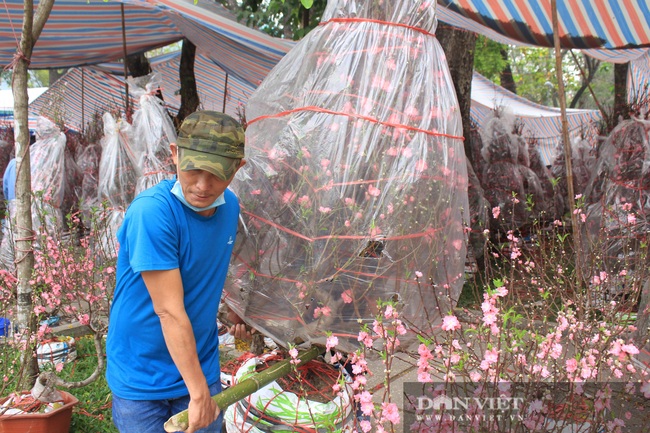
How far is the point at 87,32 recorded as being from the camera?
6.33 meters

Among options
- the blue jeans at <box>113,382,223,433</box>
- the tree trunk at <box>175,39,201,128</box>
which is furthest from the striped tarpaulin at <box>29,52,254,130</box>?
the blue jeans at <box>113,382,223,433</box>

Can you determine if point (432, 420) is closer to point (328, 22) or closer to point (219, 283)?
point (219, 283)

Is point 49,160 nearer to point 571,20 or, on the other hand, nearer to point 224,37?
point 224,37

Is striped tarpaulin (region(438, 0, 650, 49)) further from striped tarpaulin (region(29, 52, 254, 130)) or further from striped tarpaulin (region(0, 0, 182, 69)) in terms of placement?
striped tarpaulin (region(29, 52, 254, 130))

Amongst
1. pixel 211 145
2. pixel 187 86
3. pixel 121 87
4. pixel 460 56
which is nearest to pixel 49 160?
pixel 187 86

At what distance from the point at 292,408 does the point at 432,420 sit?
0.69 metres

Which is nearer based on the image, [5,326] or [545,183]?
[5,326]

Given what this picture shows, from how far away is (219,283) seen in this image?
6.02ft

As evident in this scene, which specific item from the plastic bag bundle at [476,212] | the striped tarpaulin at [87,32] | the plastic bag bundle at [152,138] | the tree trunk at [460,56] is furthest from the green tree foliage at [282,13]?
the plastic bag bundle at [476,212]

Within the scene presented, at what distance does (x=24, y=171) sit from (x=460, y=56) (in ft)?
15.0

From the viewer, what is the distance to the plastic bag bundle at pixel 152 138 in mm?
4805

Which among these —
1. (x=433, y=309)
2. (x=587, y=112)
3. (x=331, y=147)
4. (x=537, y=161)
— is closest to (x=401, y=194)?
(x=331, y=147)

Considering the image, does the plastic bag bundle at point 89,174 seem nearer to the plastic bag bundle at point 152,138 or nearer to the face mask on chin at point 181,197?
the plastic bag bundle at point 152,138

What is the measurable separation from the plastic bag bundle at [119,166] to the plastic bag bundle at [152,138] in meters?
0.11
